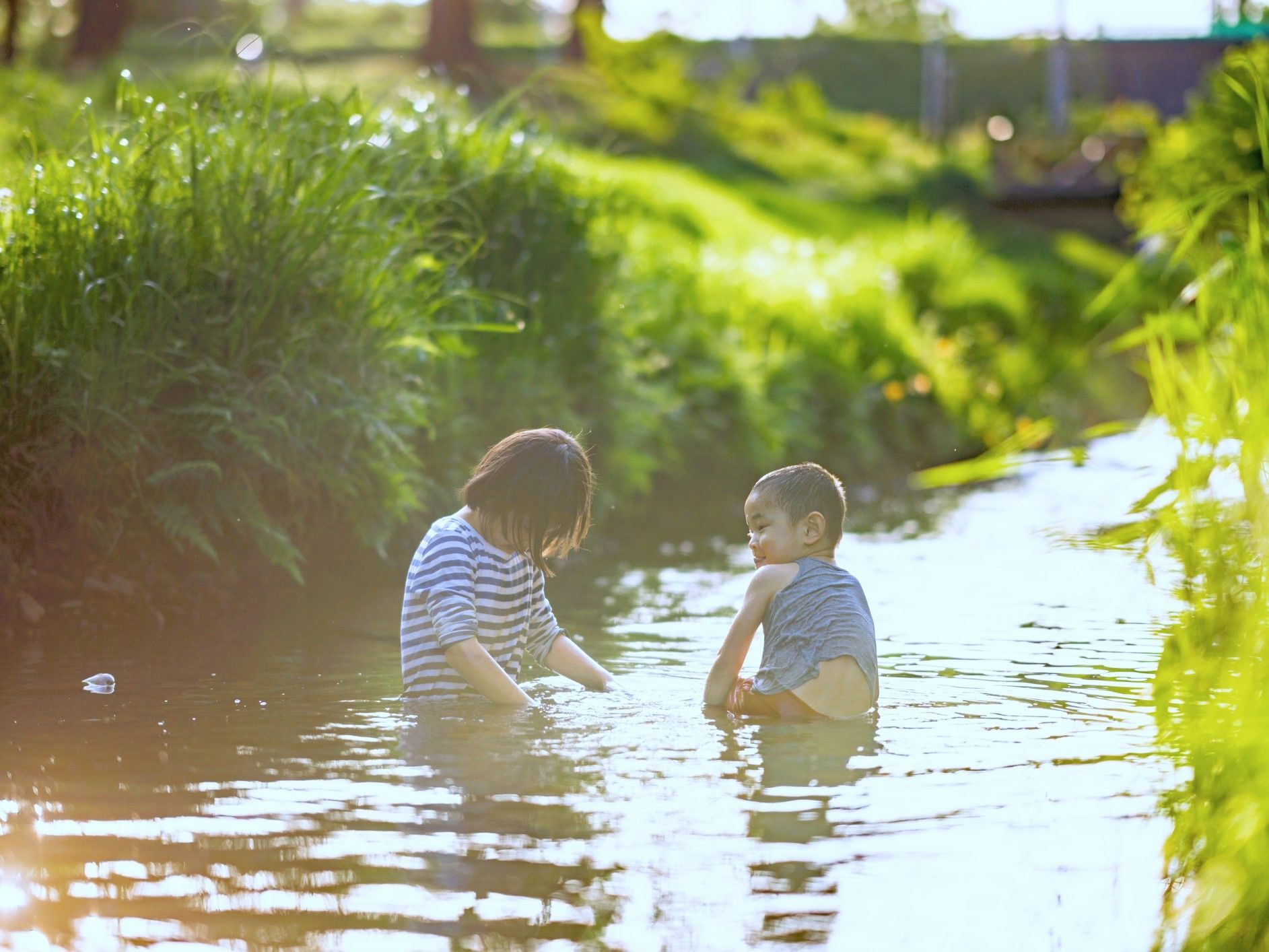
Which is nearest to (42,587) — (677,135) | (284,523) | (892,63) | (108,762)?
(284,523)

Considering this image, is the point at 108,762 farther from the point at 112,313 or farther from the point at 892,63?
the point at 892,63

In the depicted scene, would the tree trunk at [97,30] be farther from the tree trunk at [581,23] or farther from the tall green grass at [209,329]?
the tall green grass at [209,329]

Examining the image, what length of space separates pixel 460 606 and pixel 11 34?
24979 mm

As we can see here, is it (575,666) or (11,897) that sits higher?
(575,666)

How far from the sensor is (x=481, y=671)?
557 cm

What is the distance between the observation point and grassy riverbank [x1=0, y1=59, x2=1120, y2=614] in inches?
292

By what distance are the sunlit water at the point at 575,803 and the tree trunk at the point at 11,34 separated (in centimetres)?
2272

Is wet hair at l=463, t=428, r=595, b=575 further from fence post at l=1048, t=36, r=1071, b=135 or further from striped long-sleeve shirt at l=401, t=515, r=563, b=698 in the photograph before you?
fence post at l=1048, t=36, r=1071, b=135

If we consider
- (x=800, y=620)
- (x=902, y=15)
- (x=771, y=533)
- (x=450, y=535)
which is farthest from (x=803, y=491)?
(x=902, y=15)

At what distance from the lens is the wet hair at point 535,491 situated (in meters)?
5.64

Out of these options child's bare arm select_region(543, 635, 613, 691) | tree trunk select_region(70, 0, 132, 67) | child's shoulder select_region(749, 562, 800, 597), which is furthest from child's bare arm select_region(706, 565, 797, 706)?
tree trunk select_region(70, 0, 132, 67)

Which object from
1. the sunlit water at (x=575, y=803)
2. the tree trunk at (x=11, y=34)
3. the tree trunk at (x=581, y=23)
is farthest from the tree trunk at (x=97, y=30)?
the sunlit water at (x=575, y=803)

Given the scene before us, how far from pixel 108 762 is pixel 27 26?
28.5 m

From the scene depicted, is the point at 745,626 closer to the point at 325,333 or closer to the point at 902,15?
the point at 325,333
